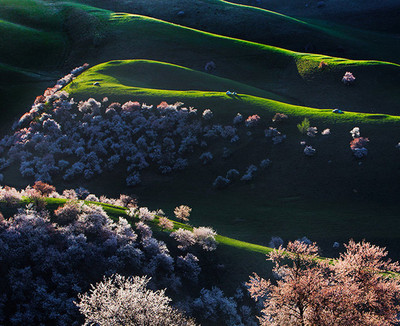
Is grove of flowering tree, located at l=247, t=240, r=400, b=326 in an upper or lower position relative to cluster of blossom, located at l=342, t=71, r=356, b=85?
lower

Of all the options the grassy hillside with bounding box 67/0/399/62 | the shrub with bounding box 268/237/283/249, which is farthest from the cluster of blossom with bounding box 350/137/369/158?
the grassy hillside with bounding box 67/0/399/62

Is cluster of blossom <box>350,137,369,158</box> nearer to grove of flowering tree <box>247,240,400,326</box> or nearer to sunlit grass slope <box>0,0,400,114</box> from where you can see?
sunlit grass slope <box>0,0,400,114</box>

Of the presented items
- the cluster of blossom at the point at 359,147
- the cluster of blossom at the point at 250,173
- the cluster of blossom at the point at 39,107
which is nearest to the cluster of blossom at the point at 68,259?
the cluster of blossom at the point at 250,173

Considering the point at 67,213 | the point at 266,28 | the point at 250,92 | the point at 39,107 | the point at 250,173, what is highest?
the point at 266,28

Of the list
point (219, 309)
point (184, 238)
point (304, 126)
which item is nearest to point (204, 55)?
point (304, 126)

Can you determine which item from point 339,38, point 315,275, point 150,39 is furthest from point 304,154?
point 339,38

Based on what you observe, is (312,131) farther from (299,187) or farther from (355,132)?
(299,187)

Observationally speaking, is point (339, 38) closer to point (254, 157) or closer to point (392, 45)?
point (392, 45)

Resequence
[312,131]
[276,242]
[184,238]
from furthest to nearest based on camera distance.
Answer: [312,131] → [276,242] → [184,238]
